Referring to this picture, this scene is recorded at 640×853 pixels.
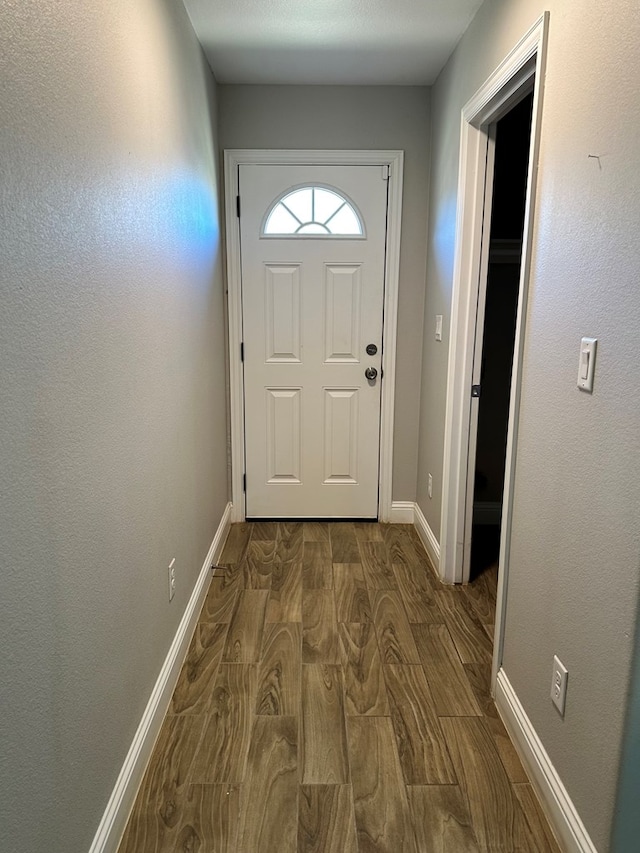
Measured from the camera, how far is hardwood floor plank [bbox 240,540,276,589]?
293 cm

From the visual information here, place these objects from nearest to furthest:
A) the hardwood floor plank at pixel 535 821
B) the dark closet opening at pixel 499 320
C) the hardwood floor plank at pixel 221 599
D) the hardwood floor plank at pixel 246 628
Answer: the hardwood floor plank at pixel 535 821
the hardwood floor plank at pixel 246 628
the hardwood floor plank at pixel 221 599
the dark closet opening at pixel 499 320

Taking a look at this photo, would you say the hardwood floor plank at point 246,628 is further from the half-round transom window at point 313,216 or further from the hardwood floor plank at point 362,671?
the half-round transom window at point 313,216

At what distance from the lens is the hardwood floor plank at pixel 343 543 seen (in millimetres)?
3215

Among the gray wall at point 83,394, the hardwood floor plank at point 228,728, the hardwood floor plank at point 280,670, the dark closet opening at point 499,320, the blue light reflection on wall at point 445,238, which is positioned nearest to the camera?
the gray wall at point 83,394

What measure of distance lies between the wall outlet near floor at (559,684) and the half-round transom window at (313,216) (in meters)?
2.51

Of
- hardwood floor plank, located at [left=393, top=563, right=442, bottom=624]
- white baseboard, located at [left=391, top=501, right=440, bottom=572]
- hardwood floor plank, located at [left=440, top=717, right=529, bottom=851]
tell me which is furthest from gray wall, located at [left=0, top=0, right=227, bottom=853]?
white baseboard, located at [left=391, top=501, right=440, bottom=572]

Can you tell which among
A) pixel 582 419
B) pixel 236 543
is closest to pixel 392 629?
pixel 236 543

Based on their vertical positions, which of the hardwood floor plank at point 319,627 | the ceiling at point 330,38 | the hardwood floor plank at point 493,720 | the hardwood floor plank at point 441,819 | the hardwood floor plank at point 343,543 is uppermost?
the ceiling at point 330,38

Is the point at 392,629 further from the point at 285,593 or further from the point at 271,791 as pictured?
the point at 271,791

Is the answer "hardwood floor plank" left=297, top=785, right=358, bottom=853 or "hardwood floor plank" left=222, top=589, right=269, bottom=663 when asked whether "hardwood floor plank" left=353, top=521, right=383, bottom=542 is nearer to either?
"hardwood floor plank" left=222, top=589, right=269, bottom=663

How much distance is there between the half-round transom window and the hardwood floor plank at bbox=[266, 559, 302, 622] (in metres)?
1.81

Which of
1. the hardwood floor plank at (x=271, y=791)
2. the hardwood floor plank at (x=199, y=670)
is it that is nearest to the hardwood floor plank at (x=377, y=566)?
the hardwood floor plank at (x=199, y=670)

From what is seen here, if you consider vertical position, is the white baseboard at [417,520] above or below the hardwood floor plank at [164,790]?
above

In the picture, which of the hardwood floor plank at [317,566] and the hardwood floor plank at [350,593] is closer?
the hardwood floor plank at [350,593]
